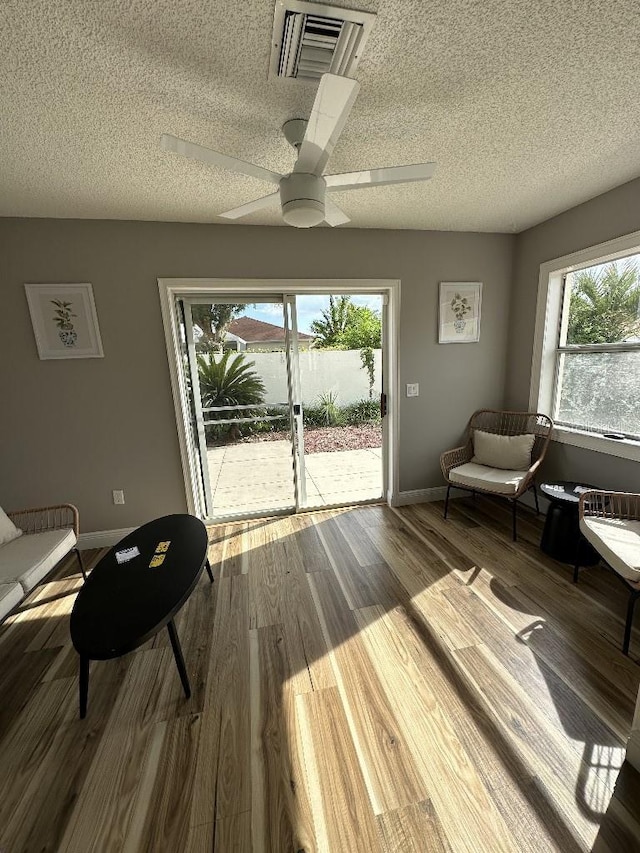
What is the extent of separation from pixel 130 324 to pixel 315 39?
210 cm

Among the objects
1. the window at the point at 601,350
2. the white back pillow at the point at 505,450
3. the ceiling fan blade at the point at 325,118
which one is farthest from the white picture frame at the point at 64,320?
the window at the point at 601,350

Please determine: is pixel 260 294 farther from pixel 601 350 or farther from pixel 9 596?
pixel 601 350

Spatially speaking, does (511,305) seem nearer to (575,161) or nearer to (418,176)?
(575,161)

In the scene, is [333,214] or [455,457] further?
[455,457]

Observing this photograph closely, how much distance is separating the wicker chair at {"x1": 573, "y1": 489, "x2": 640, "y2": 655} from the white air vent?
7.75ft

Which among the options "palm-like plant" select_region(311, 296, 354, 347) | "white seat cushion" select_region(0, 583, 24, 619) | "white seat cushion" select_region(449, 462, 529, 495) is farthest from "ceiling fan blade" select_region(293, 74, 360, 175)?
"white seat cushion" select_region(449, 462, 529, 495)

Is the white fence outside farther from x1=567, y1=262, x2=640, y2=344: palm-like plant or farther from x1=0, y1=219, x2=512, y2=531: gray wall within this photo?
x1=567, y1=262, x2=640, y2=344: palm-like plant

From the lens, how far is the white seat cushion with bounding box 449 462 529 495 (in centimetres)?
257

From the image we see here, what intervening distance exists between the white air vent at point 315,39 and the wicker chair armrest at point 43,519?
261 cm

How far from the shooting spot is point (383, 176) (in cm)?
127

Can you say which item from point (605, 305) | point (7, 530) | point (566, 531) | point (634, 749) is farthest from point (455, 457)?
point (7, 530)

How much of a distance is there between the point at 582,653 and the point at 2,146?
12.0ft

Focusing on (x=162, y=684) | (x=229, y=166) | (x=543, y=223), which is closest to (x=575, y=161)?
(x=543, y=223)

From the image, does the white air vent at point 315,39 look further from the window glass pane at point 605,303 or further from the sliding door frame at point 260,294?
the window glass pane at point 605,303
